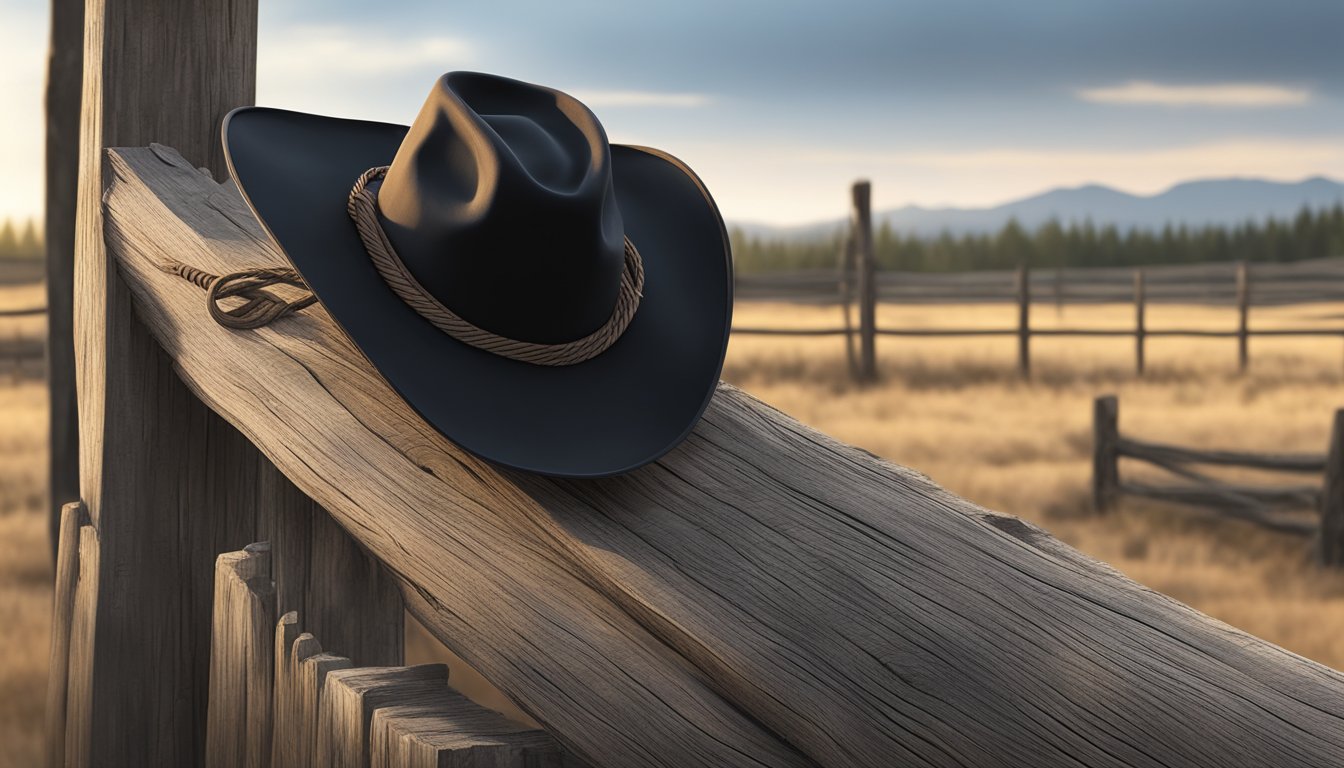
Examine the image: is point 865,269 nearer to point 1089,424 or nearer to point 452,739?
point 1089,424

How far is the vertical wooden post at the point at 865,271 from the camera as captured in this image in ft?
45.2

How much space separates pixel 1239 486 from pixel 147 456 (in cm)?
718

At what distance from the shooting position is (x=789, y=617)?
1.10 metres

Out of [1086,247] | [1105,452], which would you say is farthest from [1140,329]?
[1086,247]

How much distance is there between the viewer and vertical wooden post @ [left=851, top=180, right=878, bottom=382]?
1377cm

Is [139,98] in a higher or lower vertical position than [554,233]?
higher

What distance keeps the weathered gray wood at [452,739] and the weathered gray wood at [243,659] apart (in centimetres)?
37

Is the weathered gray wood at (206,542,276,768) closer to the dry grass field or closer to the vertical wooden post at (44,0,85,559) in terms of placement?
the dry grass field

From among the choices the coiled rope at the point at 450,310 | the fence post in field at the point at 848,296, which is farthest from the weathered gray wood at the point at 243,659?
the fence post in field at the point at 848,296

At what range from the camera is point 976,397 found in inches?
552

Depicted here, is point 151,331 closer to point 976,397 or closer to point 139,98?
point 139,98

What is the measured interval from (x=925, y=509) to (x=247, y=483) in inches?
54.0

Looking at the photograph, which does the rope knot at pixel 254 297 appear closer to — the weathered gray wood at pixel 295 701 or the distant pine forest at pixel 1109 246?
the weathered gray wood at pixel 295 701

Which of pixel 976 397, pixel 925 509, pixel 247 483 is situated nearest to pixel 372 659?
pixel 247 483
